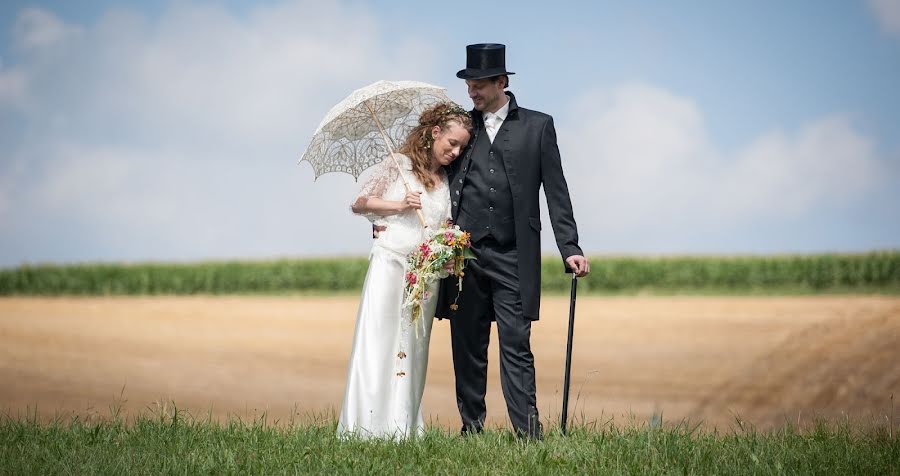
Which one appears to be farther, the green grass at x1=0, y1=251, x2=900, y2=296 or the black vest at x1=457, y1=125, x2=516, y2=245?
the green grass at x1=0, y1=251, x2=900, y2=296

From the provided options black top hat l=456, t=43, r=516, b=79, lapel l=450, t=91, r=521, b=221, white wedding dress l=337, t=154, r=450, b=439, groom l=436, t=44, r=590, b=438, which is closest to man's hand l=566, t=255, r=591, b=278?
groom l=436, t=44, r=590, b=438

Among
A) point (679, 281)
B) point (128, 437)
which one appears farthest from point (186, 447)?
point (679, 281)

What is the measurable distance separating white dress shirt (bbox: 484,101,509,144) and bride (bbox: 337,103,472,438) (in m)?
0.15

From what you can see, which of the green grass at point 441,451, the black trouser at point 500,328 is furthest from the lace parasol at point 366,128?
the green grass at point 441,451

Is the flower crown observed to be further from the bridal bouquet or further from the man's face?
the bridal bouquet

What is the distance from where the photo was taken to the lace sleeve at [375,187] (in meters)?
5.81

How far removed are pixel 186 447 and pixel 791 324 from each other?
508 inches

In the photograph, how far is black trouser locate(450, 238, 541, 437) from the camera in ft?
18.9

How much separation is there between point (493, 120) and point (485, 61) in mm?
339

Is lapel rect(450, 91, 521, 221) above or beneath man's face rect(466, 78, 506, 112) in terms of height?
beneath

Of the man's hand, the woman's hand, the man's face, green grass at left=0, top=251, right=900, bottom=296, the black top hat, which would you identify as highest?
the black top hat

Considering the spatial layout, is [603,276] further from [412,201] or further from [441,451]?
[441,451]

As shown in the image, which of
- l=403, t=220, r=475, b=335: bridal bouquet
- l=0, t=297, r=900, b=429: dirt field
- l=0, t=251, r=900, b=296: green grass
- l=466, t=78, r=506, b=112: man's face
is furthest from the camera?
l=0, t=251, r=900, b=296: green grass

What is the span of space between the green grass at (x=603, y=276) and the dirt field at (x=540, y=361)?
4.53 meters
